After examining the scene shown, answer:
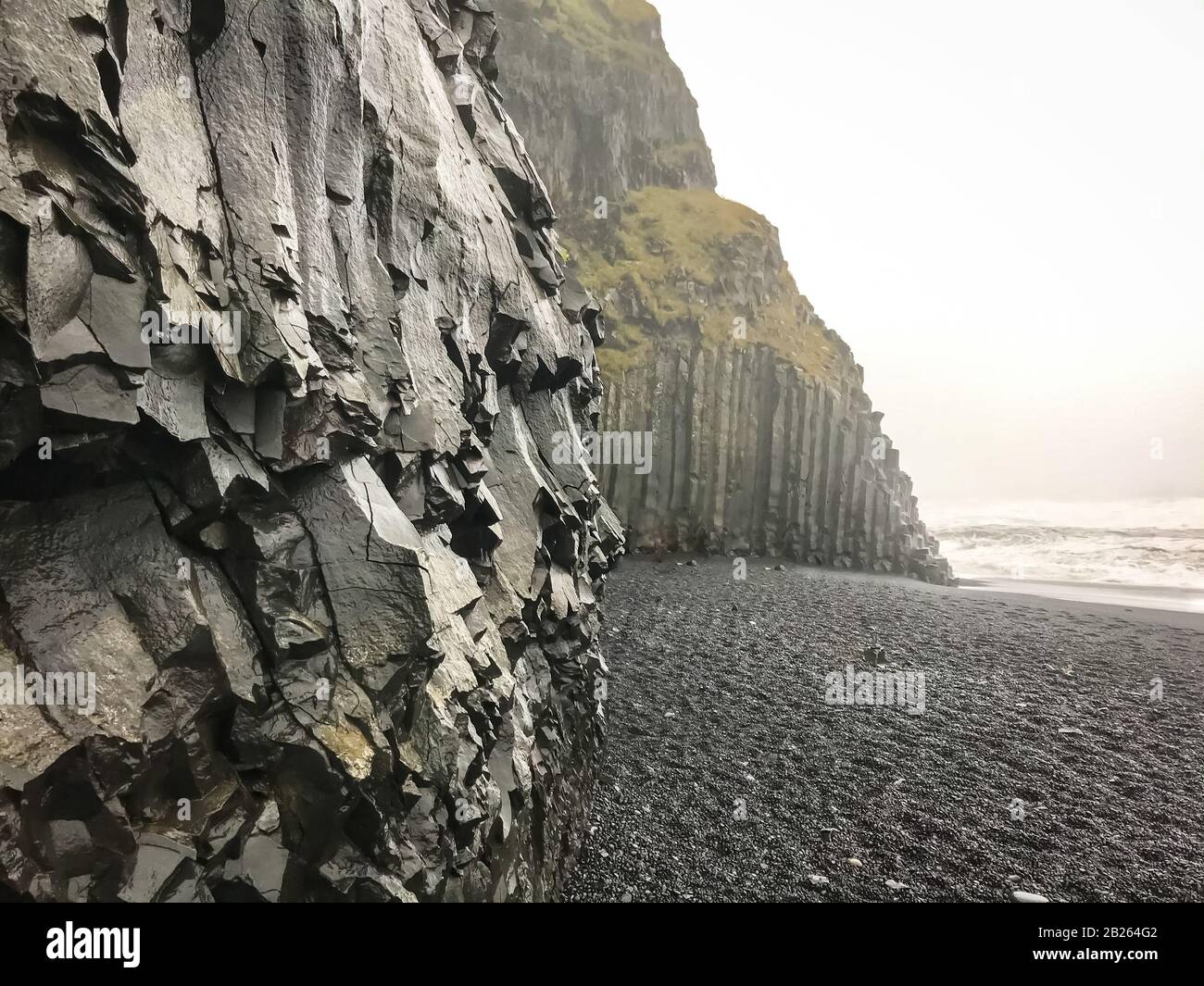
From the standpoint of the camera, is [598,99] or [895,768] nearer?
[895,768]

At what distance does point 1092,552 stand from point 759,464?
36136mm

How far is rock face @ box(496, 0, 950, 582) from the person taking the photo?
143 feet

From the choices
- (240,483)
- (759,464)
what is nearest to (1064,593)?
(759,464)

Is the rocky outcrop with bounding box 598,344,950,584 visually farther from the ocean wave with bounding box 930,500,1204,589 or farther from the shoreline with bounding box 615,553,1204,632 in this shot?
the ocean wave with bounding box 930,500,1204,589

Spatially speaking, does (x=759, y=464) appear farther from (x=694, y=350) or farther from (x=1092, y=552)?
(x=1092, y=552)

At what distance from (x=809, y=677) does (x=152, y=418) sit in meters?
17.9

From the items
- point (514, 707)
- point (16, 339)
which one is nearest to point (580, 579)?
point (514, 707)

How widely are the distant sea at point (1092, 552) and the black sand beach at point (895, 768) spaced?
71.0 ft

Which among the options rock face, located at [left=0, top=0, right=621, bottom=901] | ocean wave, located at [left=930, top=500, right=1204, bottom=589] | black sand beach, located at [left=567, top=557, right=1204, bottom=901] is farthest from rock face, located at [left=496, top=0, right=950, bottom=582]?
rock face, located at [left=0, top=0, right=621, bottom=901]

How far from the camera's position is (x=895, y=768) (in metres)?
13.7

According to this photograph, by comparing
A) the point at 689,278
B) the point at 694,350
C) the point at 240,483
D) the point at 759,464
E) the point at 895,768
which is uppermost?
the point at 689,278

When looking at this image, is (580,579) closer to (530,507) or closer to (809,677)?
(530,507)

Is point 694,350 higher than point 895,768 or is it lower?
higher

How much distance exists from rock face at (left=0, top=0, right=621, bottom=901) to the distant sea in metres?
41.3
